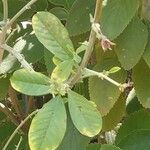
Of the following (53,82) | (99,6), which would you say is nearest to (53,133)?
(53,82)

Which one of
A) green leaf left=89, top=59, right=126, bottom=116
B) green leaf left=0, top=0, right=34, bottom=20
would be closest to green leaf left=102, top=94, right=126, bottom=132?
green leaf left=89, top=59, right=126, bottom=116

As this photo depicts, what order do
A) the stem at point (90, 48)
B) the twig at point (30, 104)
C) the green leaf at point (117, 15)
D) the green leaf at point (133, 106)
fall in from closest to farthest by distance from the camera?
the stem at point (90, 48)
the green leaf at point (117, 15)
the green leaf at point (133, 106)
the twig at point (30, 104)

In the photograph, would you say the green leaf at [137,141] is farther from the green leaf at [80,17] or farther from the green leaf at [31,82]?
the green leaf at [31,82]

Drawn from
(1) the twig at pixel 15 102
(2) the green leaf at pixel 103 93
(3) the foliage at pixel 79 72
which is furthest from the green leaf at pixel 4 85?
(2) the green leaf at pixel 103 93

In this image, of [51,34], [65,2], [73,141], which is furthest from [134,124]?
[51,34]

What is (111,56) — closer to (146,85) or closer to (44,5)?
(146,85)

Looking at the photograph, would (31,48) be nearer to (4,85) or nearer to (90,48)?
(4,85)

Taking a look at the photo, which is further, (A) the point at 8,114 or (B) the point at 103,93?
(A) the point at 8,114
